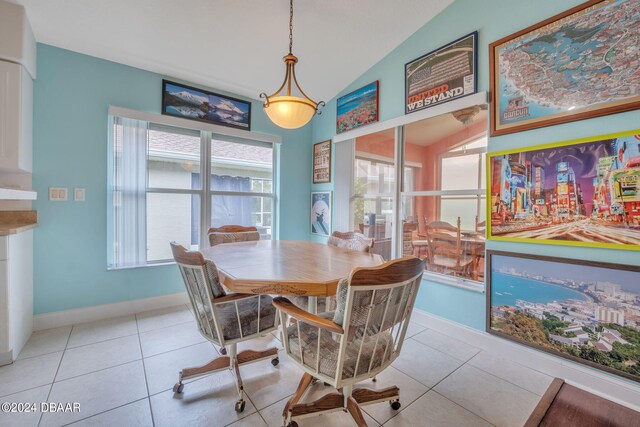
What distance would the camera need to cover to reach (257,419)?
5.06 feet

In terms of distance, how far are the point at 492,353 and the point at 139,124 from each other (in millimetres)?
4074

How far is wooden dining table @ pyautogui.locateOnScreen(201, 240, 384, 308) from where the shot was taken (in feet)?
4.39

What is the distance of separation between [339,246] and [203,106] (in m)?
2.43

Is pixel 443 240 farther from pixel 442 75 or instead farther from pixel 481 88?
pixel 442 75

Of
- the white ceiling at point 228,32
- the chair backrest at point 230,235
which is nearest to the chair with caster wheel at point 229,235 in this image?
the chair backrest at point 230,235

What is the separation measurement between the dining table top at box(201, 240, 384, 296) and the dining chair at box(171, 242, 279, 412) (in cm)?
12

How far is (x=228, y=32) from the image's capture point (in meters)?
2.62

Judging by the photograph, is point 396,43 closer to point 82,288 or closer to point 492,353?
point 492,353

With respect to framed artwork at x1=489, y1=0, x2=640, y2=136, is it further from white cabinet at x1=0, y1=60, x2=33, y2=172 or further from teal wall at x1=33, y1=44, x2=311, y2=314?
white cabinet at x1=0, y1=60, x2=33, y2=172

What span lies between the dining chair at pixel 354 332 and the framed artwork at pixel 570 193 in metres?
1.38

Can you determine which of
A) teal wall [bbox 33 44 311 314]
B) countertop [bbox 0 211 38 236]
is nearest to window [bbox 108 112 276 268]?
teal wall [bbox 33 44 311 314]

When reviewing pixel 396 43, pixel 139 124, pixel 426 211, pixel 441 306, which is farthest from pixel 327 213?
pixel 139 124

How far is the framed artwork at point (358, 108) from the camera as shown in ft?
10.9

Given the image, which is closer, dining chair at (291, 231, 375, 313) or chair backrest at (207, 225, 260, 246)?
dining chair at (291, 231, 375, 313)
